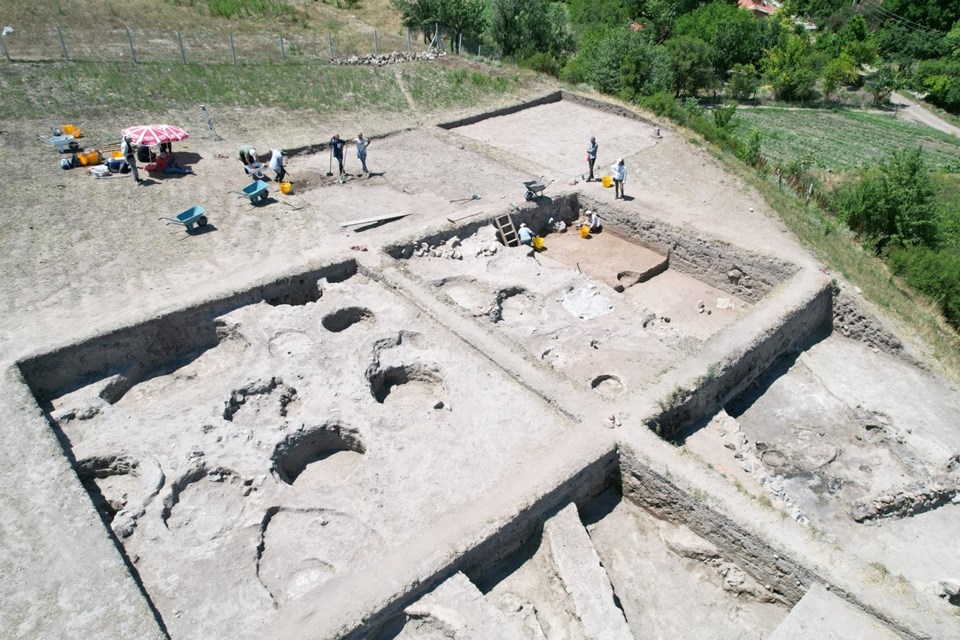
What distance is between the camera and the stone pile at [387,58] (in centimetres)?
2672

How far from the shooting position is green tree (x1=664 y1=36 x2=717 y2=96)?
40.1m

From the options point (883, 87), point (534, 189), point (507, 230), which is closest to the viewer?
point (507, 230)

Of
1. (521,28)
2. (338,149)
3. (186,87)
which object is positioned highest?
(521,28)

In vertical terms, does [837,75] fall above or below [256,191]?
below

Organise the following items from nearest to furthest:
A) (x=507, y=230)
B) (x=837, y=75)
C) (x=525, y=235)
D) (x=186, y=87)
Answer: (x=525, y=235) < (x=507, y=230) < (x=186, y=87) < (x=837, y=75)

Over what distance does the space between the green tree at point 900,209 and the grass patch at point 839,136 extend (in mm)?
9750

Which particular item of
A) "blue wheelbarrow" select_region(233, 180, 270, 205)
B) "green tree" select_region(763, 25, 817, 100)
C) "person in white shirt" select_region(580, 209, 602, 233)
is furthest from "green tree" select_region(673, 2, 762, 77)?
"blue wheelbarrow" select_region(233, 180, 270, 205)

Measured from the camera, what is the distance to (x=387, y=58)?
27.3 meters

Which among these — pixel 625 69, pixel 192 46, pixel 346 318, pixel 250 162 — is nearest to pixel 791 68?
pixel 625 69

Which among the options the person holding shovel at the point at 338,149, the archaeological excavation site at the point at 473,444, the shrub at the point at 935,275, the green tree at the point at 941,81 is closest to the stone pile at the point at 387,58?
the person holding shovel at the point at 338,149

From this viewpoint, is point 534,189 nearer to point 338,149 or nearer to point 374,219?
point 374,219

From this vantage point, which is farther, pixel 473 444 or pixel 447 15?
pixel 447 15

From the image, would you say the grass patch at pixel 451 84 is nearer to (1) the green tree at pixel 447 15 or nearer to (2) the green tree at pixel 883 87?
(1) the green tree at pixel 447 15

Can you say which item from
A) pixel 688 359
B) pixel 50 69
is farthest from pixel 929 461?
pixel 50 69
